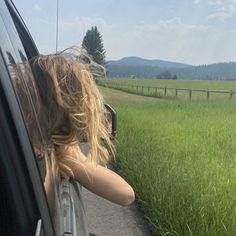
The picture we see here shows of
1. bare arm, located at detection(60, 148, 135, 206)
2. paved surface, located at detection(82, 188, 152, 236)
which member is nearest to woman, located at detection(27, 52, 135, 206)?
bare arm, located at detection(60, 148, 135, 206)

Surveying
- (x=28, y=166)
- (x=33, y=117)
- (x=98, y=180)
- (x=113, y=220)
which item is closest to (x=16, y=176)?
(x=28, y=166)

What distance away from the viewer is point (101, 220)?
5902mm

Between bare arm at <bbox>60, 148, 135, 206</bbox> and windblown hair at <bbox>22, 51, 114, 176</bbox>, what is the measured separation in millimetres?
27

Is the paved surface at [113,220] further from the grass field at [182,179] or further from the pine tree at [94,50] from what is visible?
the pine tree at [94,50]

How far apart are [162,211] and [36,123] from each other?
3.85 meters

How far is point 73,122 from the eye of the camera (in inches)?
74.2

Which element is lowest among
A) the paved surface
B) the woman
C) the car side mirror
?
the paved surface

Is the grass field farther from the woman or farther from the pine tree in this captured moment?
the woman

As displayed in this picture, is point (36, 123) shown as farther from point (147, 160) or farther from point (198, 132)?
point (198, 132)

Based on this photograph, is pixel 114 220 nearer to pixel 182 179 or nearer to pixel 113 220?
pixel 113 220

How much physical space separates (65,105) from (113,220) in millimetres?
4198

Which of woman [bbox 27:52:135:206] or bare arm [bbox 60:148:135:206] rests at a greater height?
woman [bbox 27:52:135:206]

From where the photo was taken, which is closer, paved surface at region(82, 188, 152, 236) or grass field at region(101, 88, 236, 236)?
grass field at region(101, 88, 236, 236)

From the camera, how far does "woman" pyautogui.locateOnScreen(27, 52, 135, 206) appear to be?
1.86 m
